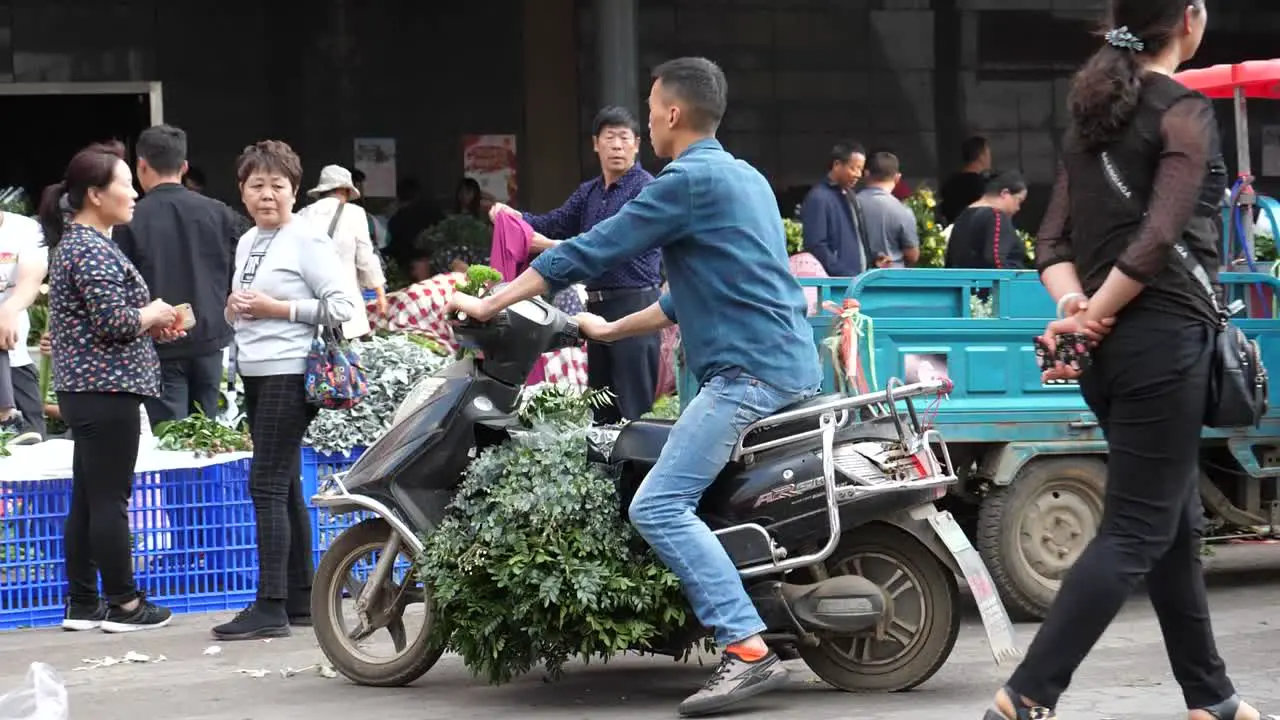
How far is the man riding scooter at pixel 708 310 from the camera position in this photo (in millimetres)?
5645

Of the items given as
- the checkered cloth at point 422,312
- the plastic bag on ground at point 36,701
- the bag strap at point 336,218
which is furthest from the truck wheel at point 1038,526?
the bag strap at point 336,218

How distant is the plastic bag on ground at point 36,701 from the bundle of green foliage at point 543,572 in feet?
3.89

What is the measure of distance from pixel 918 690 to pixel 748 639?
709 mm

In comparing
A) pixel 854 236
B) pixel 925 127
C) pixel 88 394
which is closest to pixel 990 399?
pixel 88 394

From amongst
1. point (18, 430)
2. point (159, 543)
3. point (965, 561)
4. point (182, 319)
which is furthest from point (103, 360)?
point (965, 561)

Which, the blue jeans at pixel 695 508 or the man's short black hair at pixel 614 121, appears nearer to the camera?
the blue jeans at pixel 695 508

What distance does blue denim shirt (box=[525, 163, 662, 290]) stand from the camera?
8.21 metres

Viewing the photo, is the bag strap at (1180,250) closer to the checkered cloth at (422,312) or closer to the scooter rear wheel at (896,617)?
the scooter rear wheel at (896,617)

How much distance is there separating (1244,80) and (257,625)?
476 cm

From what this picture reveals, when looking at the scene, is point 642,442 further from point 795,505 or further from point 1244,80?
point 1244,80

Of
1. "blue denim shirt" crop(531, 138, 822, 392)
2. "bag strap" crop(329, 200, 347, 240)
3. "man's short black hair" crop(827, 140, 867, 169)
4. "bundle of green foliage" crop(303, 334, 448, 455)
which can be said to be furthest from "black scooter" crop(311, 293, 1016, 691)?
"man's short black hair" crop(827, 140, 867, 169)

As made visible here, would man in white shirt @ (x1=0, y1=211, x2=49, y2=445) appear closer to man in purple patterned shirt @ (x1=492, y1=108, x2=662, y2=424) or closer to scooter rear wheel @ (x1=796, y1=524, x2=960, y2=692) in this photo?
man in purple patterned shirt @ (x1=492, y1=108, x2=662, y2=424)

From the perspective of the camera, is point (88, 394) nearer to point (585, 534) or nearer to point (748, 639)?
point (585, 534)

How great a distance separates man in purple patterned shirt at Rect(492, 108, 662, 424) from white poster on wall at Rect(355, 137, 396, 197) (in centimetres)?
763
